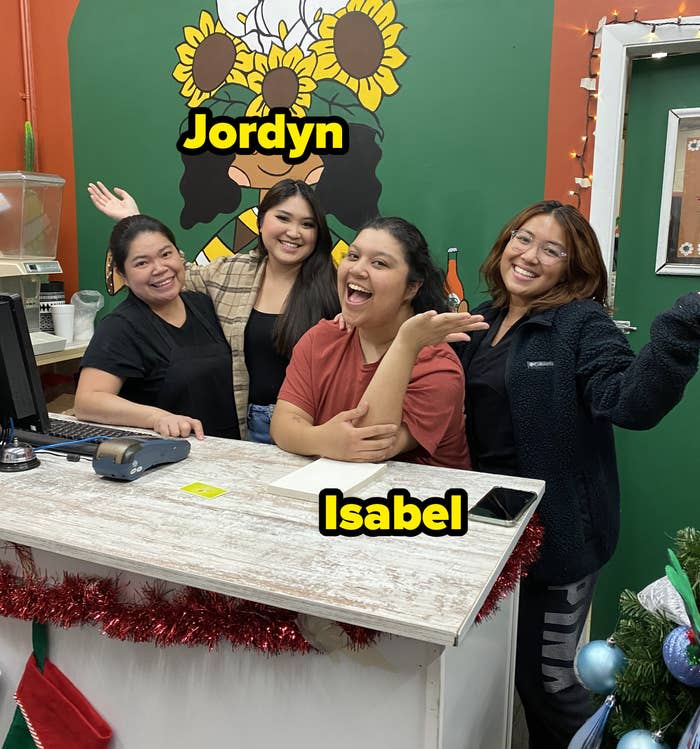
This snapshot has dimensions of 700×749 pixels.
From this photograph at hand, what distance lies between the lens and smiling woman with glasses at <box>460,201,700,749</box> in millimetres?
1665

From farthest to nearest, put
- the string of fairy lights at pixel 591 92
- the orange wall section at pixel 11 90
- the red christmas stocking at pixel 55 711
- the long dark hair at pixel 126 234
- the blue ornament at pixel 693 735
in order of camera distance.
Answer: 1. the orange wall section at pixel 11 90
2. the string of fairy lights at pixel 591 92
3. the long dark hair at pixel 126 234
4. the red christmas stocking at pixel 55 711
5. the blue ornament at pixel 693 735

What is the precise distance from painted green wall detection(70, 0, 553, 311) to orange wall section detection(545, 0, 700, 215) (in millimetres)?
36

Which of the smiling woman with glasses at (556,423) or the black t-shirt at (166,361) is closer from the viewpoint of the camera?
the smiling woman with glasses at (556,423)

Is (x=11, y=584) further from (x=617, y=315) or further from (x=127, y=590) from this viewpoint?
(x=617, y=315)

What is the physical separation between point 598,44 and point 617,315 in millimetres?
1009

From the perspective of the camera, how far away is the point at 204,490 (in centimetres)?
147

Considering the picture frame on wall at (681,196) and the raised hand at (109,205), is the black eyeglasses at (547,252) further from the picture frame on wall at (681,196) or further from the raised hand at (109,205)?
the raised hand at (109,205)

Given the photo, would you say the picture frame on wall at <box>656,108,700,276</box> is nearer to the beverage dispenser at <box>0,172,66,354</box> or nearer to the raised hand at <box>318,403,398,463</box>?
the raised hand at <box>318,403,398,463</box>

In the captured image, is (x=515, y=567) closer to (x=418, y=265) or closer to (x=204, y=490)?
(x=204, y=490)

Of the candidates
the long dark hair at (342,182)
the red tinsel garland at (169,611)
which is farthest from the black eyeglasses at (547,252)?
the long dark hair at (342,182)

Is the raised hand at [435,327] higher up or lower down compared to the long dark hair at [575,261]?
lower down

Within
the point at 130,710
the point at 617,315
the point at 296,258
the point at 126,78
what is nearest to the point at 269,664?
the point at 130,710

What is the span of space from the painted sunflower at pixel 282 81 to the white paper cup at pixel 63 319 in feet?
4.24

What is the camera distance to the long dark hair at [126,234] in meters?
2.14
